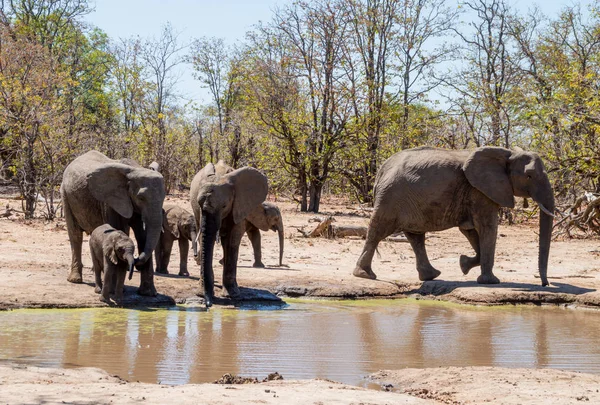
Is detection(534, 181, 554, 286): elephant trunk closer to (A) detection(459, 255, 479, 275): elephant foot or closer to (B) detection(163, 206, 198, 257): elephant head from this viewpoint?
(A) detection(459, 255, 479, 275): elephant foot

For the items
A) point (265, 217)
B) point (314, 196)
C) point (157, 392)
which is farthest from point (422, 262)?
point (314, 196)

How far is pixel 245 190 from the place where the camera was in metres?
12.1

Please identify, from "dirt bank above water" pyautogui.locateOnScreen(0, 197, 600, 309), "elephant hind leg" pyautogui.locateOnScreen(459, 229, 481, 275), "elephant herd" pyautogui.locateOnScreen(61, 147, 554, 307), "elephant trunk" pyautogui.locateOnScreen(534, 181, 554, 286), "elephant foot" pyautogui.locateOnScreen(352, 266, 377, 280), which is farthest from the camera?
"elephant foot" pyautogui.locateOnScreen(352, 266, 377, 280)

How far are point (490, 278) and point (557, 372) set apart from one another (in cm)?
642

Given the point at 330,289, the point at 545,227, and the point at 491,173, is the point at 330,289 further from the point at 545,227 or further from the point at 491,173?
the point at 545,227

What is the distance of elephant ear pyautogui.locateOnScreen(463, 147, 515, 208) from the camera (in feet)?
45.8

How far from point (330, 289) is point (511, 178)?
137 inches

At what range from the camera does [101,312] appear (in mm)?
10875

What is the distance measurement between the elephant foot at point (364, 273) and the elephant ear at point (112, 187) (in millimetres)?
4569

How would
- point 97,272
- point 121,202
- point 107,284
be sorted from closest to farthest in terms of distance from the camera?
point 107,284 → point 97,272 → point 121,202

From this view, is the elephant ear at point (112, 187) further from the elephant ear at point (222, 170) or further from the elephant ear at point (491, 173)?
the elephant ear at point (491, 173)

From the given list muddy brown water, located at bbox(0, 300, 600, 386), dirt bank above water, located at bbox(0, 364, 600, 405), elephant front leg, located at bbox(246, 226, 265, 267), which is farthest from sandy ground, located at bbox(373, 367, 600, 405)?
elephant front leg, located at bbox(246, 226, 265, 267)

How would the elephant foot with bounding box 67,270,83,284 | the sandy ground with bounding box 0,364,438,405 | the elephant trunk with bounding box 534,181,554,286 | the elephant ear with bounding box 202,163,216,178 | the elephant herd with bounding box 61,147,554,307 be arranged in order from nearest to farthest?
the sandy ground with bounding box 0,364,438,405 → the elephant herd with bounding box 61,147,554,307 → the elephant ear with bounding box 202,163,216,178 → the elephant foot with bounding box 67,270,83,284 → the elephant trunk with bounding box 534,181,554,286

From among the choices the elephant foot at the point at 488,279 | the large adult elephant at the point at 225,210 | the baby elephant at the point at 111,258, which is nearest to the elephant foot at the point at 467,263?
the elephant foot at the point at 488,279
